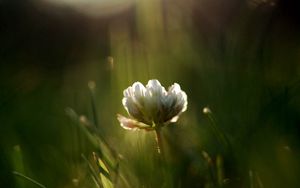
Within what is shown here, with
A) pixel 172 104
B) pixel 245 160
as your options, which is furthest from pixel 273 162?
pixel 172 104

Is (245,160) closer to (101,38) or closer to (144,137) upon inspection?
(144,137)

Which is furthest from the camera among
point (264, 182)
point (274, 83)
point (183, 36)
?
point (183, 36)

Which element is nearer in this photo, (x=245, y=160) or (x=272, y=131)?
(x=245, y=160)

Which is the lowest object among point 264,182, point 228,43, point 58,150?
point 264,182

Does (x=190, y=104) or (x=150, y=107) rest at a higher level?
(x=190, y=104)

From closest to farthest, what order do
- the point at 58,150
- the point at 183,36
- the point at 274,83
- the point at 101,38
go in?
1. the point at 58,150
2. the point at 274,83
3. the point at 183,36
4. the point at 101,38
